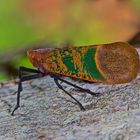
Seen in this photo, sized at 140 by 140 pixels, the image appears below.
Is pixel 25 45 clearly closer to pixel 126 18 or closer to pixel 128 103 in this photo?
pixel 126 18

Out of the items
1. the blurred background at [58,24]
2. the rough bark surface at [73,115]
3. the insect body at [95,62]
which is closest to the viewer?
the rough bark surface at [73,115]

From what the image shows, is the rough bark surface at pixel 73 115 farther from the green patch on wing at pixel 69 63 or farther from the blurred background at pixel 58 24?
the blurred background at pixel 58 24

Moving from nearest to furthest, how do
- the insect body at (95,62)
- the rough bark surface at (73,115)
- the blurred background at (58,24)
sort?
the rough bark surface at (73,115)
the insect body at (95,62)
the blurred background at (58,24)

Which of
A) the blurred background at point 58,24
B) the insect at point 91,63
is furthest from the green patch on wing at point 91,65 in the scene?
the blurred background at point 58,24

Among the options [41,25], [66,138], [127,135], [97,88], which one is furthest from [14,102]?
[41,25]

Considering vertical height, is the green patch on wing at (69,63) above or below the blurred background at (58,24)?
above

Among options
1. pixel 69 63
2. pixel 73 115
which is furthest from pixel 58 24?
pixel 73 115

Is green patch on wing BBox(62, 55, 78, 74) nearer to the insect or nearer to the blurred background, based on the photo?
the insect

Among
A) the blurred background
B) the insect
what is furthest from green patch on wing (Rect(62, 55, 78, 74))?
the blurred background
